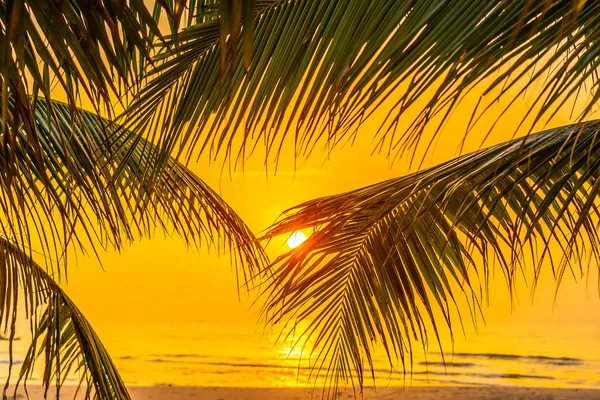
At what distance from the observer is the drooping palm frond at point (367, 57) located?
48 centimetres

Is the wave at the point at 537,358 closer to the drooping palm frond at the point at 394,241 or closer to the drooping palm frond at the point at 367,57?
the drooping palm frond at the point at 394,241

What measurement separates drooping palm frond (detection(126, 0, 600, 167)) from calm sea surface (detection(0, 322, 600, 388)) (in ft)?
10.4

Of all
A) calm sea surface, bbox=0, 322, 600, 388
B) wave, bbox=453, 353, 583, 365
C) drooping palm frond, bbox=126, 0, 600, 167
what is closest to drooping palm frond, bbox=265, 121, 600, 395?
drooping palm frond, bbox=126, 0, 600, 167

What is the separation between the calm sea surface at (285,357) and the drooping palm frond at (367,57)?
3.18 m

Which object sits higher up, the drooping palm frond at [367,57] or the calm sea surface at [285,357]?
the calm sea surface at [285,357]

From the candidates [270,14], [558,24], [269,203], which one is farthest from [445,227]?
[269,203]

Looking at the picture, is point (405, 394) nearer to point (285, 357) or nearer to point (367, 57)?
point (285, 357)

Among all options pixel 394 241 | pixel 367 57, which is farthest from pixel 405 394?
pixel 367 57

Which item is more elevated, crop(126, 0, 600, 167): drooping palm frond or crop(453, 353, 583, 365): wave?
crop(453, 353, 583, 365): wave

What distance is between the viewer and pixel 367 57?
0.56 meters

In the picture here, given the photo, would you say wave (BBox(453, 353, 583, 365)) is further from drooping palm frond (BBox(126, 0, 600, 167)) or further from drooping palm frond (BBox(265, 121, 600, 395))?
drooping palm frond (BBox(126, 0, 600, 167))

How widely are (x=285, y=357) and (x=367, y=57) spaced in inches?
134

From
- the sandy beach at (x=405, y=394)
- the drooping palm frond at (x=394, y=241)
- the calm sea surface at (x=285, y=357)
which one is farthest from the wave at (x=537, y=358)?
the drooping palm frond at (x=394, y=241)

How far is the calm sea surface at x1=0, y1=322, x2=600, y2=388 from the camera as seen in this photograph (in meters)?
3.81
